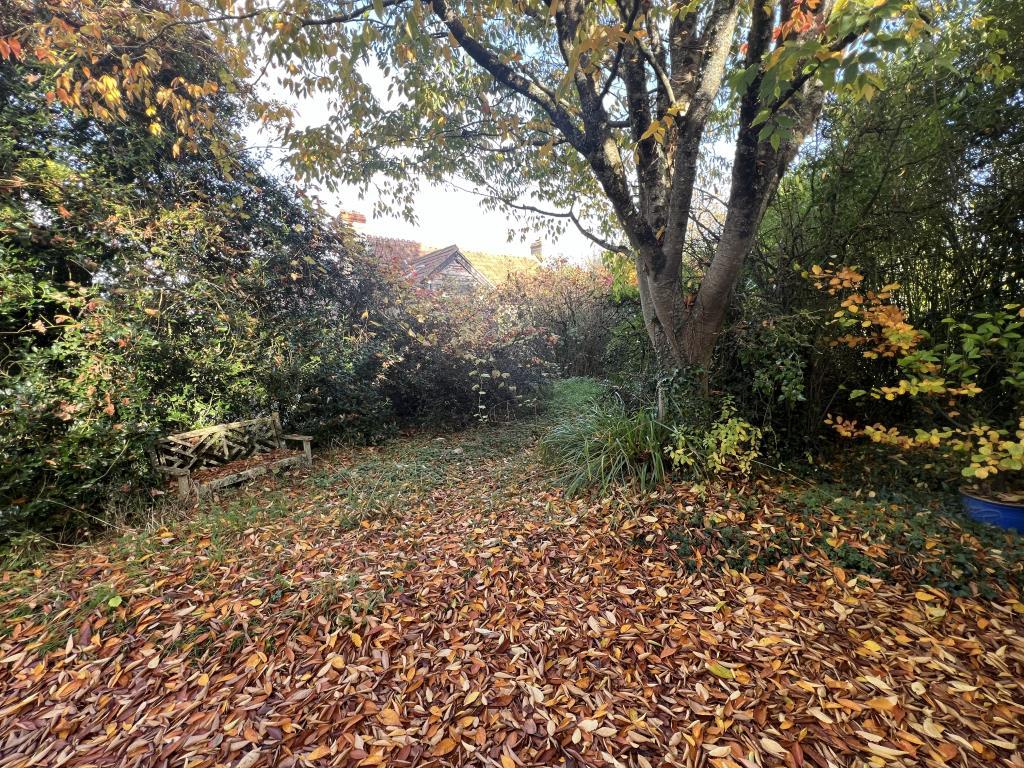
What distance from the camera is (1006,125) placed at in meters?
2.80

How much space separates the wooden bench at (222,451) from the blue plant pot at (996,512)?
219 inches

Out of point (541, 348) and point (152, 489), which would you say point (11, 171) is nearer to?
point (152, 489)

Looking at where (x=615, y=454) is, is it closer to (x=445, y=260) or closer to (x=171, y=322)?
(x=171, y=322)

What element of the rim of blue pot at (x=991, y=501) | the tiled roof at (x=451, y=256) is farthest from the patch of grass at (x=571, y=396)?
the tiled roof at (x=451, y=256)

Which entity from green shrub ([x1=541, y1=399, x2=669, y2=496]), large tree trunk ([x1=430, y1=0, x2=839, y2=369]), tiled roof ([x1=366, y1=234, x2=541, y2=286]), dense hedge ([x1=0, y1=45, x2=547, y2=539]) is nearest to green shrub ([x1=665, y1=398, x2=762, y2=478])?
green shrub ([x1=541, y1=399, x2=669, y2=496])

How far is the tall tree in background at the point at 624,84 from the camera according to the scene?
2.28 m

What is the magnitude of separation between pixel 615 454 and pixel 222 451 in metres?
4.18

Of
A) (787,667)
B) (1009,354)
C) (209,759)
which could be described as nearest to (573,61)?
(1009,354)

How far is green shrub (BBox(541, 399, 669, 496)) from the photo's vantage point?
131 inches

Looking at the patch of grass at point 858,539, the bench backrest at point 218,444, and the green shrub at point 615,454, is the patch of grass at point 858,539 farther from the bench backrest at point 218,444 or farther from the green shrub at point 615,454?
the bench backrest at point 218,444

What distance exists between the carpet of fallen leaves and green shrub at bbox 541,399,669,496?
358 mm

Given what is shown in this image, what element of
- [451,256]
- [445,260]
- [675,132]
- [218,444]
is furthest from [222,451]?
[451,256]

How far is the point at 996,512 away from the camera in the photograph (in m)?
2.50

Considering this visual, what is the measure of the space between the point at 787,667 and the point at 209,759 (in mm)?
2337
